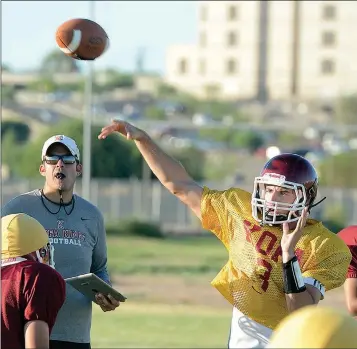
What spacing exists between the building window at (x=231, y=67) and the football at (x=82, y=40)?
300 ft

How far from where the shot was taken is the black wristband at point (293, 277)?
16.8 feet

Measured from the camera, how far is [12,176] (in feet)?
157

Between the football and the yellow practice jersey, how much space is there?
Answer: 6.12 ft

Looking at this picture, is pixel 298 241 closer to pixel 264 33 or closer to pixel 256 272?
pixel 256 272

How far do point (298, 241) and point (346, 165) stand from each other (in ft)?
151

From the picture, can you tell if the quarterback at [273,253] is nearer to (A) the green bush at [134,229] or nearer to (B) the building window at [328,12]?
(A) the green bush at [134,229]

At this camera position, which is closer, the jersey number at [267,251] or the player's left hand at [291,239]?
the player's left hand at [291,239]

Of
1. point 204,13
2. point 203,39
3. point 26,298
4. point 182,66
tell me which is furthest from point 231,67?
point 26,298

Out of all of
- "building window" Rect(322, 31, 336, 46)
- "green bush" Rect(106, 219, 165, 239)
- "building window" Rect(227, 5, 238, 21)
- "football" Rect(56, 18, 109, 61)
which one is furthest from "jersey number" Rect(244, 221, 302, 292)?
"building window" Rect(227, 5, 238, 21)

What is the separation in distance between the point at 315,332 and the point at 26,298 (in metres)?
1.69

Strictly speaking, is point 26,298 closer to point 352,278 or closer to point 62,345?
point 62,345

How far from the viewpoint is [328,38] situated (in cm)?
8981

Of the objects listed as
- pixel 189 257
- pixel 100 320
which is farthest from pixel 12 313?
pixel 189 257

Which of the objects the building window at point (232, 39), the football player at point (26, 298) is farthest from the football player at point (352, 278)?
the building window at point (232, 39)
